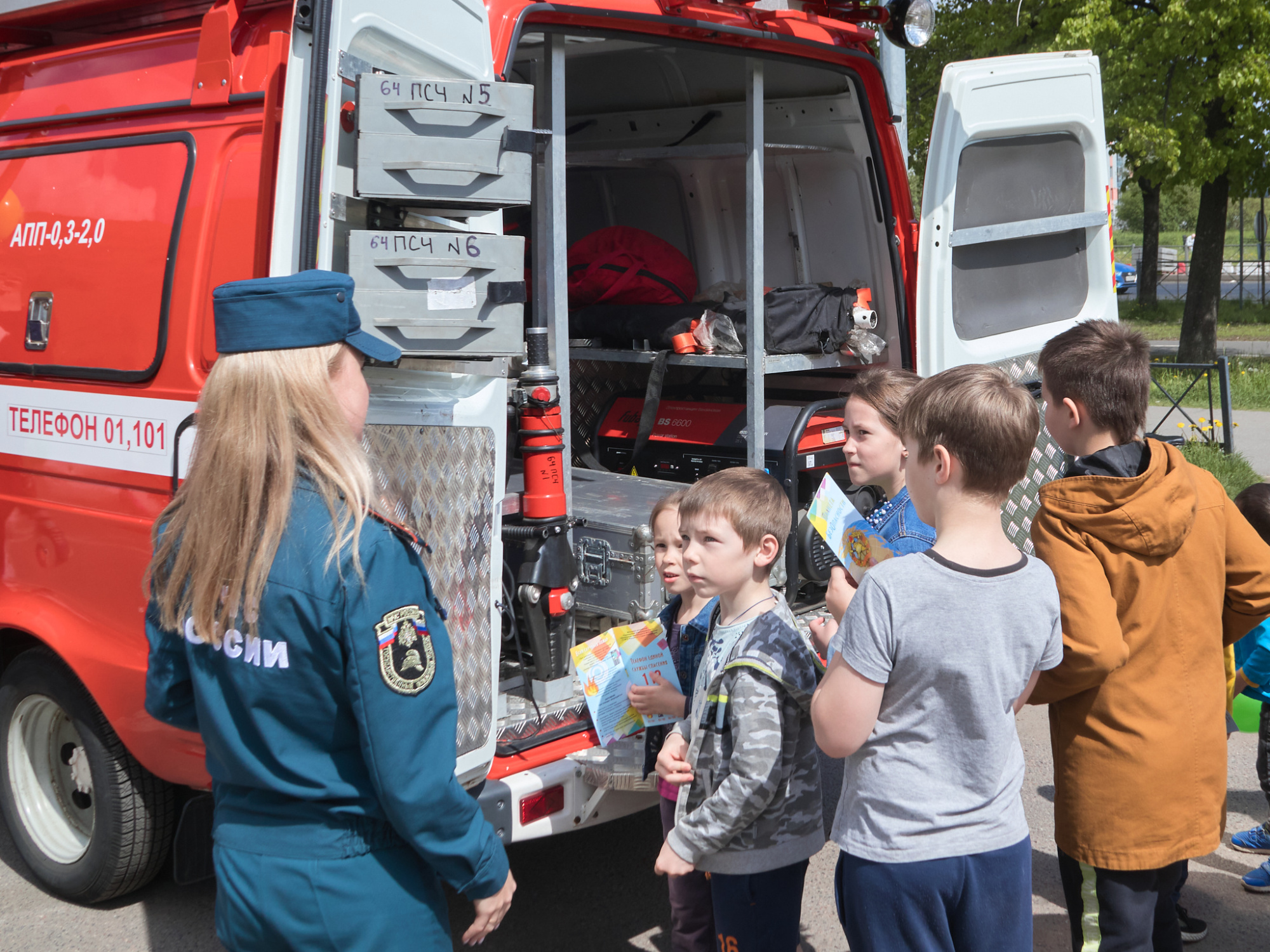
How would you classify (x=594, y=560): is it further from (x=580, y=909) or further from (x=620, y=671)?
(x=620, y=671)

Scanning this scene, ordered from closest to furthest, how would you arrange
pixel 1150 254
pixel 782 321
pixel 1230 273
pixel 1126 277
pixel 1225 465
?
1. pixel 782 321
2. pixel 1225 465
3. pixel 1150 254
4. pixel 1126 277
5. pixel 1230 273

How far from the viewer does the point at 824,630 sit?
8.11 ft

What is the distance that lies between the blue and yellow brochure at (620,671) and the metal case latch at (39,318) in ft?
6.20

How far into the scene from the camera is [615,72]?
556 centimetres

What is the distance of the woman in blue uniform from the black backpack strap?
326 cm

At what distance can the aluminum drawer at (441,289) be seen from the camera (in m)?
2.58

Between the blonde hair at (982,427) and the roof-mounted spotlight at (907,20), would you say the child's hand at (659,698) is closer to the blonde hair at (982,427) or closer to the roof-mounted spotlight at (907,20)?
the blonde hair at (982,427)

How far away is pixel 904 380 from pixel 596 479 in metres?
2.15

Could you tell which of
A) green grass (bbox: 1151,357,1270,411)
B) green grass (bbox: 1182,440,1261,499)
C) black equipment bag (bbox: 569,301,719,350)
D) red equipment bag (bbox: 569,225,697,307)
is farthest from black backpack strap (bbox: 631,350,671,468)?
green grass (bbox: 1151,357,1270,411)

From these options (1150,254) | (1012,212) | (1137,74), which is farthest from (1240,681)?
(1150,254)

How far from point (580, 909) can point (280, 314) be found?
8.20 ft

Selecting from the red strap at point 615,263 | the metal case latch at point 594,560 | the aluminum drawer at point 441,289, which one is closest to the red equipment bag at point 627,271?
the red strap at point 615,263

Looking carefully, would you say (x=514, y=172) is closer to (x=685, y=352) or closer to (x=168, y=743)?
(x=168, y=743)

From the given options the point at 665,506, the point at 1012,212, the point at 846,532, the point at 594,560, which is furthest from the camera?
the point at 1012,212
